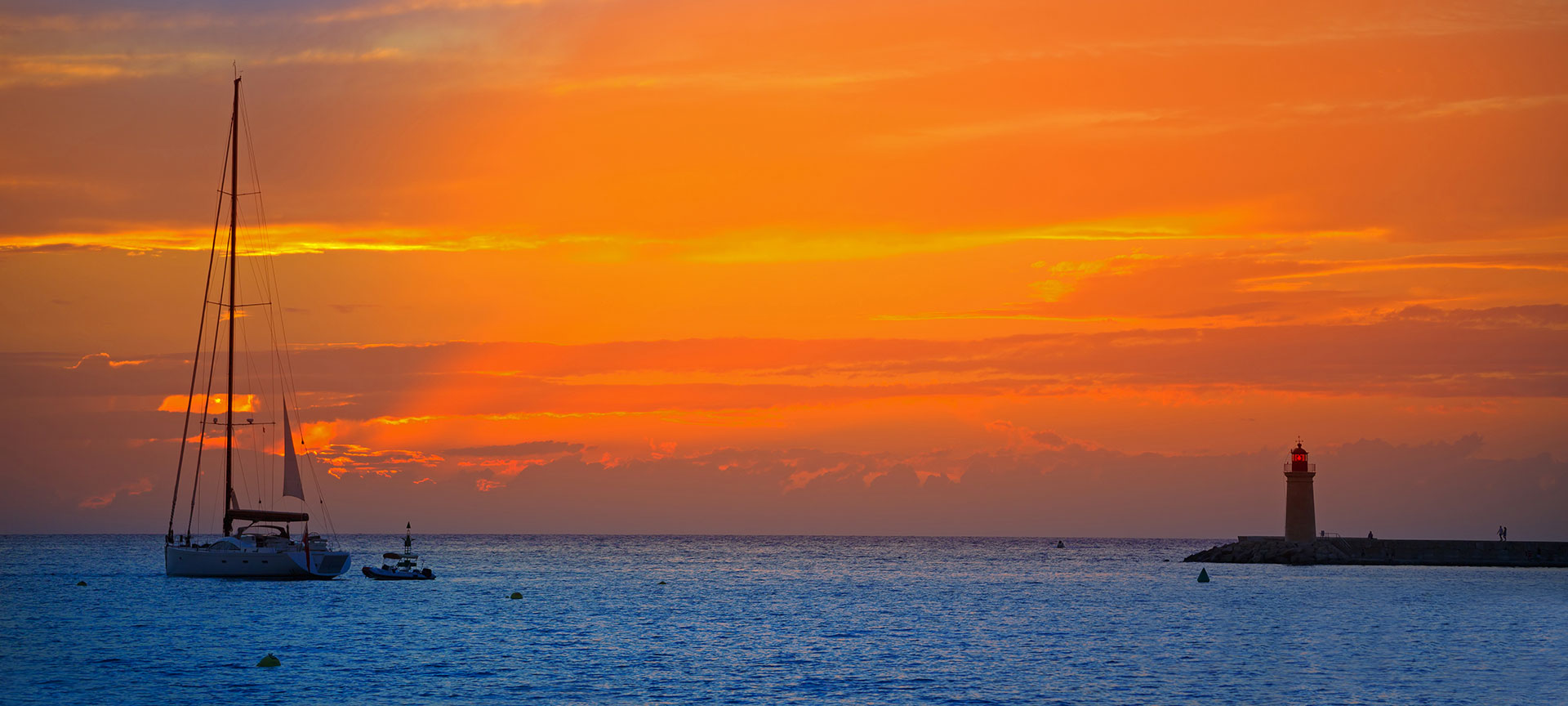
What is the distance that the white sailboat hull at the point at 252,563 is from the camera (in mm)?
83750

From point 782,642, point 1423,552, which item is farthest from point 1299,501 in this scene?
point 782,642

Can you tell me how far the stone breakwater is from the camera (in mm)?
136125

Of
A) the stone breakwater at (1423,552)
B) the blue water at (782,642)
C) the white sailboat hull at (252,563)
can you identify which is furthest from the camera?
the stone breakwater at (1423,552)

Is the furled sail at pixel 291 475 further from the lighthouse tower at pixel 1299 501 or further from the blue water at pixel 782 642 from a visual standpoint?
the lighthouse tower at pixel 1299 501

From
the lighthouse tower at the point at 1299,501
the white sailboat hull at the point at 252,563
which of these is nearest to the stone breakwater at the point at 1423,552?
the lighthouse tower at the point at 1299,501

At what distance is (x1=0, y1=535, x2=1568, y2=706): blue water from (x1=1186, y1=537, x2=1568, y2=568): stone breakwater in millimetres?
23529

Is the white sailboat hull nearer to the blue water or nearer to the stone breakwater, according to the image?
the blue water

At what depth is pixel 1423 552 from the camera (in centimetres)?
13850

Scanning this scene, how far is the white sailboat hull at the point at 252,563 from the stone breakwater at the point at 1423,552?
97.8 meters

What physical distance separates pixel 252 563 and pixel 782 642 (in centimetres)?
4003

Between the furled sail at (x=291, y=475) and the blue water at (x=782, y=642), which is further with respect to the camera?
the furled sail at (x=291, y=475)

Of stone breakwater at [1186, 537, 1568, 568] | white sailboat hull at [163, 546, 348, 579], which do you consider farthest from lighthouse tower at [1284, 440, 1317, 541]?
white sailboat hull at [163, 546, 348, 579]

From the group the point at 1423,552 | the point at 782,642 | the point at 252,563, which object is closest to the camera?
the point at 782,642

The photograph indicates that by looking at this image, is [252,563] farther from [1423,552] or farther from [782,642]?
[1423,552]
